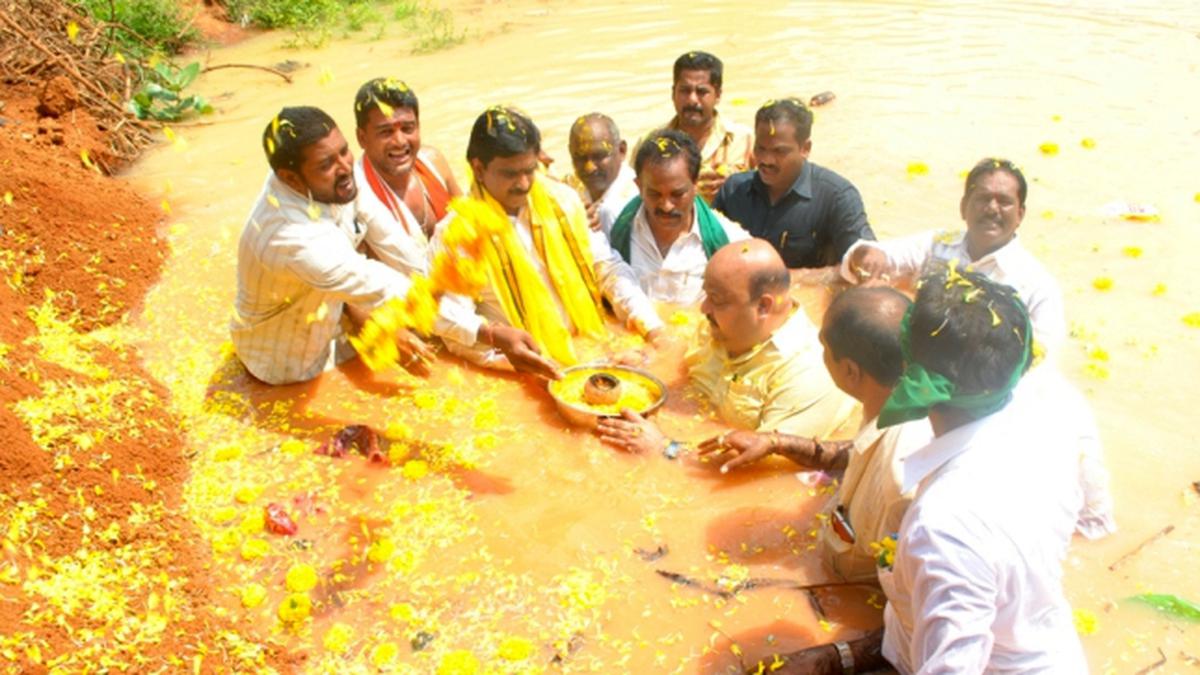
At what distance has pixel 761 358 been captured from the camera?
4934 millimetres

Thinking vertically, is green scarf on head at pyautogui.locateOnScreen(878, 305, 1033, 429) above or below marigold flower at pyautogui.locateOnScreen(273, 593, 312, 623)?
above

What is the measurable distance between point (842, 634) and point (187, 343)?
186 inches

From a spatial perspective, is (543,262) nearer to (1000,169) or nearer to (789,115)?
(789,115)

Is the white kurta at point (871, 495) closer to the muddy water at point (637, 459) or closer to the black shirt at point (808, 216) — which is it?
the muddy water at point (637, 459)

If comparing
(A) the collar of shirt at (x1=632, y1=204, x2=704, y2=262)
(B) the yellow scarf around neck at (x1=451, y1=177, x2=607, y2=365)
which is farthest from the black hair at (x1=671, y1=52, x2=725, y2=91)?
(B) the yellow scarf around neck at (x1=451, y1=177, x2=607, y2=365)

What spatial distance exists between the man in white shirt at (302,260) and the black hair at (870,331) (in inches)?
102

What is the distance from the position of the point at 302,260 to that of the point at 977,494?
3.68 m

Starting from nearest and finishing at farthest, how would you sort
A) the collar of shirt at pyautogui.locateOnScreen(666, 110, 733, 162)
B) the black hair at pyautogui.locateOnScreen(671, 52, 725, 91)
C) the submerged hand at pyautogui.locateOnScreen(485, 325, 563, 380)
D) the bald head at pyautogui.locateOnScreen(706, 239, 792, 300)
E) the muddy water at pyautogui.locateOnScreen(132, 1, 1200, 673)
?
the muddy water at pyautogui.locateOnScreen(132, 1, 1200, 673)
the bald head at pyautogui.locateOnScreen(706, 239, 792, 300)
the submerged hand at pyautogui.locateOnScreen(485, 325, 563, 380)
the black hair at pyautogui.locateOnScreen(671, 52, 725, 91)
the collar of shirt at pyautogui.locateOnScreen(666, 110, 733, 162)

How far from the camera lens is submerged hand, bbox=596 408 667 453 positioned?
5.05m

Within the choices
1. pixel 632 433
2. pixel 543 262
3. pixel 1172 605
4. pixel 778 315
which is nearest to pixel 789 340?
pixel 778 315

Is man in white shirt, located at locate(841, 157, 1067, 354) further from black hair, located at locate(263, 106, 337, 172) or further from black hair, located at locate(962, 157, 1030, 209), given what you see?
black hair, located at locate(263, 106, 337, 172)

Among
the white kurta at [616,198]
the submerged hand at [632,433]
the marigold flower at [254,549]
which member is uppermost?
the white kurta at [616,198]

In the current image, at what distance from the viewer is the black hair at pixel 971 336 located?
8.68 feet

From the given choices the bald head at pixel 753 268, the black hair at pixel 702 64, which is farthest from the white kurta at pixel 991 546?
the black hair at pixel 702 64
